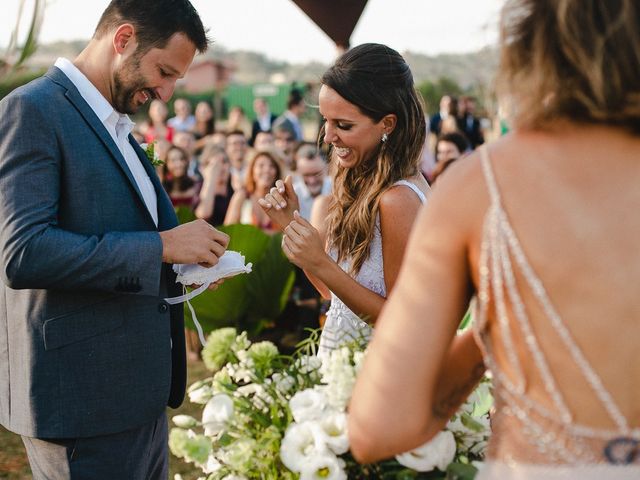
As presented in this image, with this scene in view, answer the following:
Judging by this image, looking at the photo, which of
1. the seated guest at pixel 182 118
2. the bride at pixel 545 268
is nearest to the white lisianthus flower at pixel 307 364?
the bride at pixel 545 268

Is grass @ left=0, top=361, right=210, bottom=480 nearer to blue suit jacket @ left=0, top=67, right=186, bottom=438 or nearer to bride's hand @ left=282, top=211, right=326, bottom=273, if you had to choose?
blue suit jacket @ left=0, top=67, right=186, bottom=438

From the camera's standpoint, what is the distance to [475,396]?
1606 millimetres

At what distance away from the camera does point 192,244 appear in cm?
219

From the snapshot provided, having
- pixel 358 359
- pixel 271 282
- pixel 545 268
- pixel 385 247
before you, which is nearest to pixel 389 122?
pixel 385 247

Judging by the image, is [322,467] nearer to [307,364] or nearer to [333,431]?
[333,431]

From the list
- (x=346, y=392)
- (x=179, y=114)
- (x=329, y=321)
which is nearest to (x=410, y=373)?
(x=346, y=392)

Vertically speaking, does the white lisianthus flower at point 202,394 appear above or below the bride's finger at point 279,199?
below

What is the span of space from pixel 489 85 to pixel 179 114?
1163 centimetres

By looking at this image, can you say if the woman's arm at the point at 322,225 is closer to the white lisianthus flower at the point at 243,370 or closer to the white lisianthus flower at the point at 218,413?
the white lisianthus flower at the point at 243,370

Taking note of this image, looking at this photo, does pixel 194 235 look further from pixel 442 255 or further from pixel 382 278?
pixel 442 255

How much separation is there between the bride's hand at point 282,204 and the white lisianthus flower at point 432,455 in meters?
1.35

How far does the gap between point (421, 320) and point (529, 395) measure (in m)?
0.21

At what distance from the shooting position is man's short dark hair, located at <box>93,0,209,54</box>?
2273 millimetres

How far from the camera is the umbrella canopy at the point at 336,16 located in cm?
349
